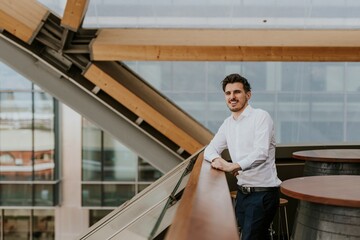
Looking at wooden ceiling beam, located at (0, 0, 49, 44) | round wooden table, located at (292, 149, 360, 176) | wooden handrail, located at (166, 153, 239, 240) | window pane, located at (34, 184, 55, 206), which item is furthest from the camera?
window pane, located at (34, 184, 55, 206)

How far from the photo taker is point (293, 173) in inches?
232

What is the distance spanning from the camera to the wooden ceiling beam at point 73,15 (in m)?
5.46

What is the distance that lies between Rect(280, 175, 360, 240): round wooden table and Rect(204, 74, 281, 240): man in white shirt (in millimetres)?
392

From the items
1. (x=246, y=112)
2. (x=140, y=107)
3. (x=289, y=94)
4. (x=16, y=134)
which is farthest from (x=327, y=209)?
(x=16, y=134)

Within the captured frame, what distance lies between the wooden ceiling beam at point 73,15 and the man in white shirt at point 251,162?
2.76m

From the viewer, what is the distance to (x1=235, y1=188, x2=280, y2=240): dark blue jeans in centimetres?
303

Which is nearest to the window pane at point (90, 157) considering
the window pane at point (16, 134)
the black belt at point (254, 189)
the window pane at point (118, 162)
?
the window pane at point (118, 162)

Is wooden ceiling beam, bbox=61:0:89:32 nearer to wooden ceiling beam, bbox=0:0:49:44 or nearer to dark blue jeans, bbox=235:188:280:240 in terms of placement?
wooden ceiling beam, bbox=0:0:49:44

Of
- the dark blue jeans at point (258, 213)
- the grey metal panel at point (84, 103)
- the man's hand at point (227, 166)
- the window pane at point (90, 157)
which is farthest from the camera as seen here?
the window pane at point (90, 157)

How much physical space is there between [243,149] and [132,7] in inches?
190

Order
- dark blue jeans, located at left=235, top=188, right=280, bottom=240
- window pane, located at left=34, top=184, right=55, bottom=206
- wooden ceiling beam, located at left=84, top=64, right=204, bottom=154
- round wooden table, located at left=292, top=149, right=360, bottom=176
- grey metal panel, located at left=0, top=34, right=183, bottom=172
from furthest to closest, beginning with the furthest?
window pane, located at left=34, top=184, right=55, bottom=206
grey metal panel, located at left=0, top=34, right=183, bottom=172
wooden ceiling beam, located at left=84, top=64, right=204, bottom=154
round wooden table, located at left=292, top=149, right=360, bottom=176
dark blue jeans, located at left=235, top=188, right=280, bottom=240

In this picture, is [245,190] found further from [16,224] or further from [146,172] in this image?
[16,224]

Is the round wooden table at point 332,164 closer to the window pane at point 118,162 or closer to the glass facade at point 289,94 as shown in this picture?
the glass facade at point 289,94

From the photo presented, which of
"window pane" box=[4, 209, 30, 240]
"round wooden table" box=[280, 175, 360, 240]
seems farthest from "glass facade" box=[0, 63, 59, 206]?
"round wooden table" box=[280, 175, 360, 240]
